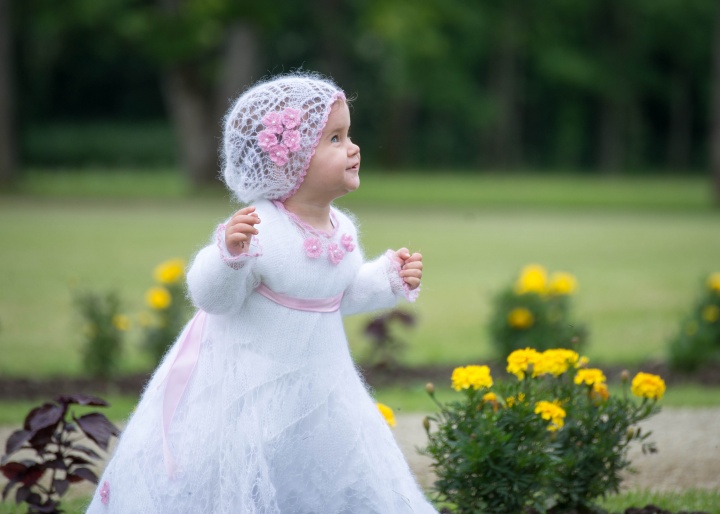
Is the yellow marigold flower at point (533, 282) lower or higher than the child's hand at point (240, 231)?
lower

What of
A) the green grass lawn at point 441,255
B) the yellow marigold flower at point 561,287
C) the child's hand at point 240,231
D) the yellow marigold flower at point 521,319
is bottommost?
the green grass lawn at point 441,255

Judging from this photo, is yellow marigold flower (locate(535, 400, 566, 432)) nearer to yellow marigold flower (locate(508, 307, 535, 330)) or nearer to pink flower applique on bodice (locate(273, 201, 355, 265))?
pink flower applique on bodice (locate(273, 201, 355, 265))

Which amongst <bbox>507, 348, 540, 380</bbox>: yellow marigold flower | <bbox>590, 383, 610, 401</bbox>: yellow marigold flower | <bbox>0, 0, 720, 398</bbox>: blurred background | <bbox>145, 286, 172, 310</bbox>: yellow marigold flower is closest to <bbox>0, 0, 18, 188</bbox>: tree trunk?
<bbox>0, 0, 720, 398</bbox>: blurred background

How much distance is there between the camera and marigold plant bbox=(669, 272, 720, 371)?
8781 millimetres

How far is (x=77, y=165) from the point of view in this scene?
1734 inches

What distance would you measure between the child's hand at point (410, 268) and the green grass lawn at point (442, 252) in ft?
2.30

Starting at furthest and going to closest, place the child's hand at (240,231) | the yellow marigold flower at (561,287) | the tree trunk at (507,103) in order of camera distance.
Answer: the tree trunk at (507,103) < the yellow marigold flower at (561,287) < the child's hand at (240,231)

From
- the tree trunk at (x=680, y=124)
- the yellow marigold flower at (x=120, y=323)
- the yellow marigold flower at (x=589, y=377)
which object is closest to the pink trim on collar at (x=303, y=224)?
the yellow marigold flower at (x=589, y=377)

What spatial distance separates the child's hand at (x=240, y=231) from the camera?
3.39 metres

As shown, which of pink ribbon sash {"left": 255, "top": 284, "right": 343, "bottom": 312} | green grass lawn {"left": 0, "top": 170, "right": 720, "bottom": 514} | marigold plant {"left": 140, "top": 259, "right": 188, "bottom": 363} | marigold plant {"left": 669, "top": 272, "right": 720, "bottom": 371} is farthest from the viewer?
green grass lawn {"left": 0, "top": 170, "right": 720, "bottom": 514}

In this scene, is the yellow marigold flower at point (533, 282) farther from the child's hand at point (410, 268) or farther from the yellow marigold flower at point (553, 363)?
the child's hand at point (410, 268)

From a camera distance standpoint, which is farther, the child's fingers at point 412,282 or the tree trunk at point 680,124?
the tree trunk at point 680,124

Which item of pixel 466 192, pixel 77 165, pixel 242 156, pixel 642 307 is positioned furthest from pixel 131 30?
pixel 242 156

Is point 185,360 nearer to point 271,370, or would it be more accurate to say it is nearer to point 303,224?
point 271,370
